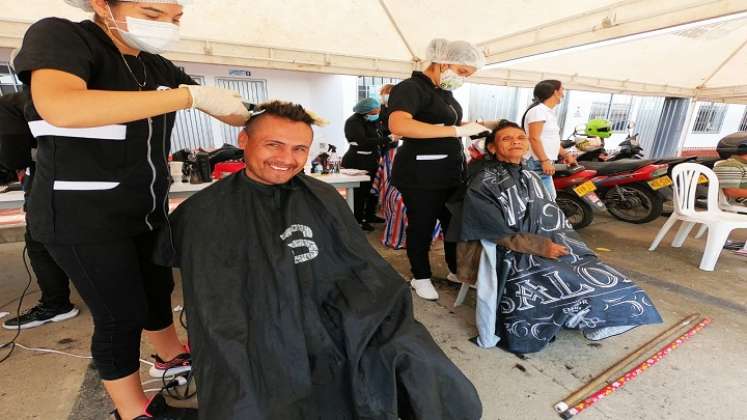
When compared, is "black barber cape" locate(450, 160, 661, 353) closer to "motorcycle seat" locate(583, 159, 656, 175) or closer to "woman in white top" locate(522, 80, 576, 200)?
"woman in white top" locate(522, 80, 576, 200)

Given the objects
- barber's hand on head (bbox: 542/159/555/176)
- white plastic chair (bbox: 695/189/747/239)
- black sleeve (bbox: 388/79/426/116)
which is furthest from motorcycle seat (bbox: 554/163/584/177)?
black sleeve (bbox: 388/79/426/116)

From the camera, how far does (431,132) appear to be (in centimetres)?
161

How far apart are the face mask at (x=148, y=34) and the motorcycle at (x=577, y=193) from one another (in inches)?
139

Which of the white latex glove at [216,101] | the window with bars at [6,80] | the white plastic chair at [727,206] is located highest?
the window with bars at [6,80]

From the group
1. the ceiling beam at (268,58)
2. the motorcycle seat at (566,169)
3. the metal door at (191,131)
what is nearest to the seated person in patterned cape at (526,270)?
the motorcycle seat at (566,169)

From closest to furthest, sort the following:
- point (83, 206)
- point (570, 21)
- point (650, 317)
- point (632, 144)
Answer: point (83, 206) < point (650, 317) < point (570, 21) < point (632, 144)

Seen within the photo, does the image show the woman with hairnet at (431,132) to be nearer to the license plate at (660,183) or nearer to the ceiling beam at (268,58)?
the ceiling beam at (268,58)

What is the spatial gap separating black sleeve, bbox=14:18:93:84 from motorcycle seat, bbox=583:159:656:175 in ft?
13.8

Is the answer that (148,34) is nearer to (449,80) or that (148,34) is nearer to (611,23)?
(449,80)

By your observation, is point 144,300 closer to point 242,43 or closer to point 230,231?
point 230,231

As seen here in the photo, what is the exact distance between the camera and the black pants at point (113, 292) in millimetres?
865

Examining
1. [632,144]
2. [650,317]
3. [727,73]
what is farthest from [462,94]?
[650,317]

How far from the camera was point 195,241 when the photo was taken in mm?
1014

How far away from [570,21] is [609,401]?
2.67 metres
